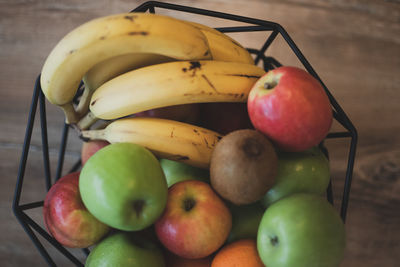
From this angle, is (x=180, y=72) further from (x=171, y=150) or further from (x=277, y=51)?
(x=277, y=51)

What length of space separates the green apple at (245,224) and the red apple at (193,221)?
0.05 metres

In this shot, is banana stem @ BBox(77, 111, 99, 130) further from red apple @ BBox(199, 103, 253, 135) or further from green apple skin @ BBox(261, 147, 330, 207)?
green apple skin @ BBox(261, 147, 330, 207)

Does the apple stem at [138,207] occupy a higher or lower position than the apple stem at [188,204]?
higher

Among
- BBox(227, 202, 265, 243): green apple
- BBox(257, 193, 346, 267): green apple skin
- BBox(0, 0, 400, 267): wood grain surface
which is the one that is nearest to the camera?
BBox(257, 193, 346, 267): green apple skin

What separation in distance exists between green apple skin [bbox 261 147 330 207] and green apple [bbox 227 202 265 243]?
33mm

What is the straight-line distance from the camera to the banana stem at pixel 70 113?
2.07 ft

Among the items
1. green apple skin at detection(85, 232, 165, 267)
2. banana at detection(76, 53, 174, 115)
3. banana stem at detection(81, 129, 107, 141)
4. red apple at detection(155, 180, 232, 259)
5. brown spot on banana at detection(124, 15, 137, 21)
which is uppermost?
brown spot on banana at detection(124, 15, 137, 21)

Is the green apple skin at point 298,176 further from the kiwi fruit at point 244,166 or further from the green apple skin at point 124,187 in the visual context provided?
the green apple skin at point 124,187

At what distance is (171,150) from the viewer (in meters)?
0.57

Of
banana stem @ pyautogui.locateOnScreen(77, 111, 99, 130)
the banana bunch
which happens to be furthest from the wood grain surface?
the banana bunch

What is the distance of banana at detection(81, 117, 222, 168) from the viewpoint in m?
0.57

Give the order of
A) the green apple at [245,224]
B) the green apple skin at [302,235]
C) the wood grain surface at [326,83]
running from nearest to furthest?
the green apple skin at [302,235] < the green apple at [245,224] < the wood grain surface at [326,83]

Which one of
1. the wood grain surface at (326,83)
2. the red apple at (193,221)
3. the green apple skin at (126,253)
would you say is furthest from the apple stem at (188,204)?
the wood grain surface at (326,83)

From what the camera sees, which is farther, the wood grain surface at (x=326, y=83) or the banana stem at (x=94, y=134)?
the wood grain surface at (x=326, y=83)
